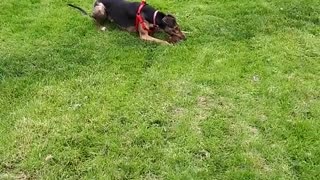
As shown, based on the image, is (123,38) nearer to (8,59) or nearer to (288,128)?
(8,59)

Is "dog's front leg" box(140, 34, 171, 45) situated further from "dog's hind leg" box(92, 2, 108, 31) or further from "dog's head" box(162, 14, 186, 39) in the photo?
"dog's hind leg" box(92, 2, 108, 31)

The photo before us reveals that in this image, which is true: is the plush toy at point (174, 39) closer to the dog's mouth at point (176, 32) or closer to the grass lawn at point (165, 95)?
the dog's mouth at point (176, 32)

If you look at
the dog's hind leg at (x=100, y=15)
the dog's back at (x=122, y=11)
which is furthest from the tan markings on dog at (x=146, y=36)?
the dog's hind leg at (x=100, y=15)

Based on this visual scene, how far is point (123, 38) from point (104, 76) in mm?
1226

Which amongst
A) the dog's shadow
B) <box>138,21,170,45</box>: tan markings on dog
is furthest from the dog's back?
<box>138,21,170,45</box>: tan markings on dog

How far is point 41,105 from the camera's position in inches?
261

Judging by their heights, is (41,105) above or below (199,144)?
below

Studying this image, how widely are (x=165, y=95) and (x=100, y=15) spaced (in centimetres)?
234

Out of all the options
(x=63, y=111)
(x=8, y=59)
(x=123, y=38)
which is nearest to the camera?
(x=63, y=111)

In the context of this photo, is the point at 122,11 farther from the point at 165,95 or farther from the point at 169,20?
the point at 165,95

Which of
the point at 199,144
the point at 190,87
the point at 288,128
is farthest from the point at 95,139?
the point at 288,128

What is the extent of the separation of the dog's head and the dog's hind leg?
1.16 meters

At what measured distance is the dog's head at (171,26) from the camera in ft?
26.0

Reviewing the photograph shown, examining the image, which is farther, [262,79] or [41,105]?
[262,79]
